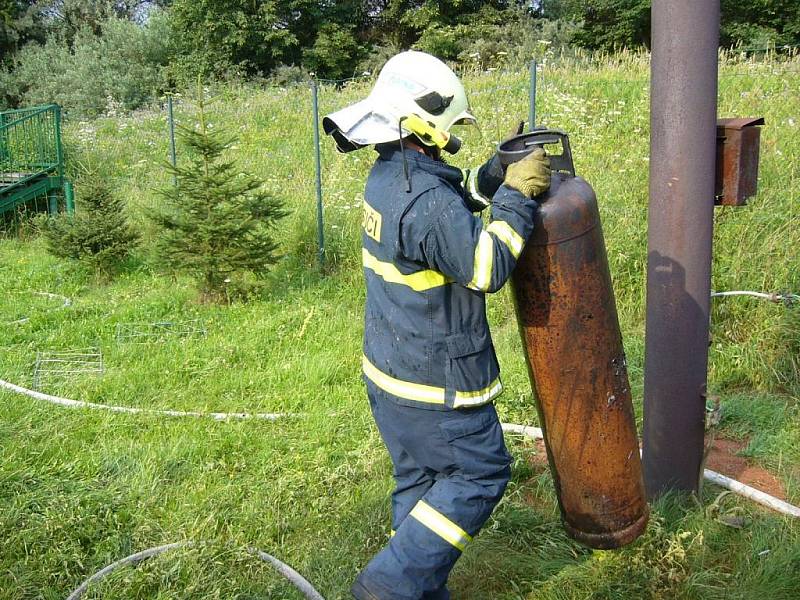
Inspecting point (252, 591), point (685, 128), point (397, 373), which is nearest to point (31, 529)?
point (252, 591)

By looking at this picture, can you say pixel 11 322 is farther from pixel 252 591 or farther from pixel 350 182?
pixel 252 591

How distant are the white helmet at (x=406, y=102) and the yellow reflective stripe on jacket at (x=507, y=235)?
42 cm

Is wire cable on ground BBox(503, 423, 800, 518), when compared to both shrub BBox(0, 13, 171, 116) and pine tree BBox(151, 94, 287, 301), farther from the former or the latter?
→ shrub BBox(0, 13, 171, 116)

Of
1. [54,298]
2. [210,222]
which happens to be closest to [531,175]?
[210,222]

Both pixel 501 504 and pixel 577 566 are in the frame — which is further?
pixel 501 504

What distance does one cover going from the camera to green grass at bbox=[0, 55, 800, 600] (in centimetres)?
282

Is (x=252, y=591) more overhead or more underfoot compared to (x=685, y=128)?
more underfoot

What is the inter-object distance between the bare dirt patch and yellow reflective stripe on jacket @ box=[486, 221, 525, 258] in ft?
7.07

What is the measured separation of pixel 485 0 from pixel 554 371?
2884cm

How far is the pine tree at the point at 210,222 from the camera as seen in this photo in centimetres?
652

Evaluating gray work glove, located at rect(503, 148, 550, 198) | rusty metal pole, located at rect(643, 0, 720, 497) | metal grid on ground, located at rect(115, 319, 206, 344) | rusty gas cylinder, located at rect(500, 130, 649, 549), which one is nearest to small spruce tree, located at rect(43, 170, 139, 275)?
metal grid on ground, located at rect(115, 319, 206, 344)

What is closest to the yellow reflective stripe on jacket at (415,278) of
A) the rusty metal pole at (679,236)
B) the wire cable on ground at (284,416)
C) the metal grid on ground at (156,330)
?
the rusty metal pole at (679,236)

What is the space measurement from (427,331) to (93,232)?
6.59 metres

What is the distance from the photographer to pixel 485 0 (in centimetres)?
2862
